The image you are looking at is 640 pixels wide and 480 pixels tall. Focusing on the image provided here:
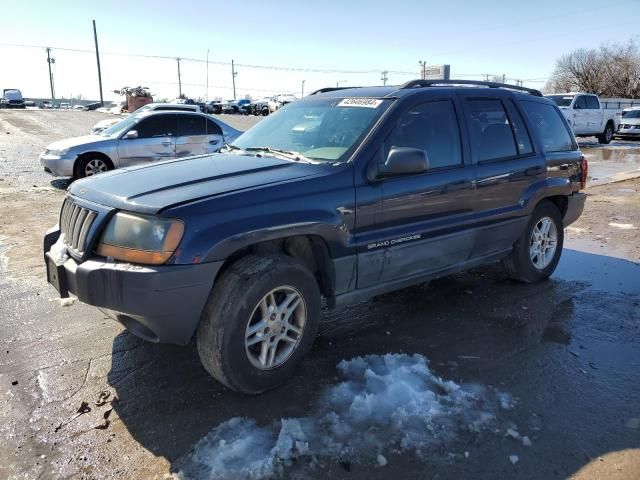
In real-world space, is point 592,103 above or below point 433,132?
above

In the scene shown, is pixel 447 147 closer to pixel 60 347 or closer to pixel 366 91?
pixel 366 91

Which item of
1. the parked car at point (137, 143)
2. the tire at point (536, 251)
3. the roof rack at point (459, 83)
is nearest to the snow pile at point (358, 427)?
the tire at point (536, 251)

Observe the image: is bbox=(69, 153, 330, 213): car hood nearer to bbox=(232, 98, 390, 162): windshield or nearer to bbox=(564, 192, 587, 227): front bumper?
bbox=(232, 98, 390, 162): windshield

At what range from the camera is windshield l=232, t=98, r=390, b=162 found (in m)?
3.81

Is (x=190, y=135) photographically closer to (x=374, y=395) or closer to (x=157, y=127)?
(x=157, y=127)

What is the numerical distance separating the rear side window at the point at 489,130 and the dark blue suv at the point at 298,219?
0.02m

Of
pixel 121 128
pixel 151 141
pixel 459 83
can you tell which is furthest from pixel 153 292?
pixel 121 128

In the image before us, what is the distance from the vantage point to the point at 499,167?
4.64 m

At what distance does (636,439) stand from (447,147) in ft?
7.80

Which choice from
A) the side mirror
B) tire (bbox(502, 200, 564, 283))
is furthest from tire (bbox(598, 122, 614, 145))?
the side mirror

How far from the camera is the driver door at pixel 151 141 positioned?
36.1ft

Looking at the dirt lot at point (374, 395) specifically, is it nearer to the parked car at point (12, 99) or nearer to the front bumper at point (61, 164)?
the front bumper at point (61, 164)

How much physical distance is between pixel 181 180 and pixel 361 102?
62.5 inches

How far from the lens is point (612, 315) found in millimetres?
4676
